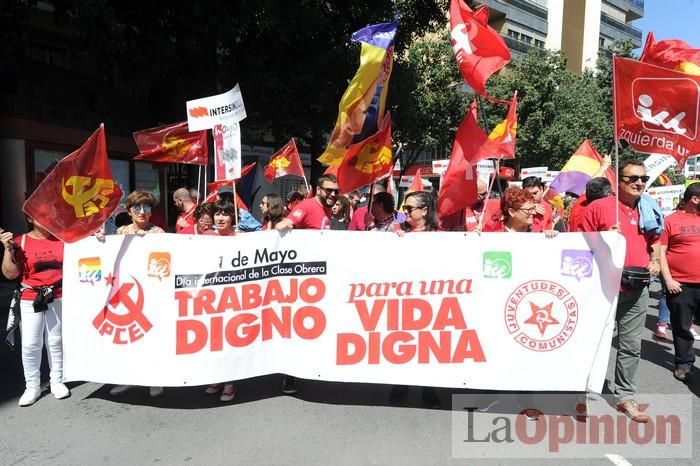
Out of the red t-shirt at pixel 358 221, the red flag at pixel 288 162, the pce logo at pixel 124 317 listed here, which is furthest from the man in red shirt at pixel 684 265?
the red flag at pixel 288 162

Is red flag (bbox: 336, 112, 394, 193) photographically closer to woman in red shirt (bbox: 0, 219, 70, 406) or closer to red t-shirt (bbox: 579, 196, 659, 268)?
red t-shirt (bbox: 579, 196, 659, 268)

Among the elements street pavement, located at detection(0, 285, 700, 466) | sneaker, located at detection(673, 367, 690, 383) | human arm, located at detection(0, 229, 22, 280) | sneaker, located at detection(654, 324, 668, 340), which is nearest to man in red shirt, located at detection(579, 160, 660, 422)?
street pavement, located at detection(0, 285, 700, 466)

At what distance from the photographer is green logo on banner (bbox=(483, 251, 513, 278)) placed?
3.73 metres

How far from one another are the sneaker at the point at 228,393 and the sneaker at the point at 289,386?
0.42 m

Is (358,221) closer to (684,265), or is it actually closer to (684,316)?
(684,265)

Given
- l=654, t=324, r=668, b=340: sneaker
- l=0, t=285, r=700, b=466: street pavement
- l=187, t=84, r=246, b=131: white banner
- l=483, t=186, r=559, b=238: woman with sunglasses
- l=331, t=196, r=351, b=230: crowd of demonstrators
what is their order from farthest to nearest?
l=654, t=324, r=668, b=340: sneaker < l=331, t=196, r=351, b=230: crowd of demonstrators < l=187, t=84, r=246, b=131: white banner < l=483, t=186, r=559, b=238: woman with sunglasses < l=0, t=285, r=700, b=466: street pavement

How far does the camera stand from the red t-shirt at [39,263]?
13.1ft

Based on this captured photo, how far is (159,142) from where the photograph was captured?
5.89 meters

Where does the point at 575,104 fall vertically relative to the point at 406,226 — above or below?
above

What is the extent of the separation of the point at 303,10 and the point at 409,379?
8357 millimetres

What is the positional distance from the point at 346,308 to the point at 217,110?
8.64 feet

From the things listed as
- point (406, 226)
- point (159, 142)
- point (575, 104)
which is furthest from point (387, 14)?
point (575, 104)

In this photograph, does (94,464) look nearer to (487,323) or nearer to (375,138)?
(487,323)

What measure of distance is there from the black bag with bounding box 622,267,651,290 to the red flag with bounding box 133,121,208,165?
4.44 meters
